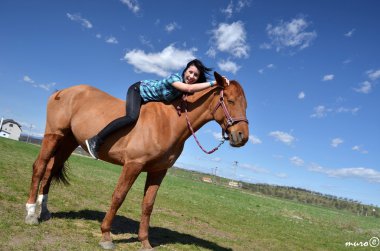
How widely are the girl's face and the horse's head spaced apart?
57 centimetres

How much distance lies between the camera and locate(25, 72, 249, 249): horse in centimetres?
571

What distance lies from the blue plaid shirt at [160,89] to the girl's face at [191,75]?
0.24 m

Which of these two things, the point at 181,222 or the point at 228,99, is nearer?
the point at 228,99

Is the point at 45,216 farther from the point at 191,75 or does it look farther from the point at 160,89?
the point at 191,75

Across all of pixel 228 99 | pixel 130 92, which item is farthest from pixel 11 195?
pixel 228 99

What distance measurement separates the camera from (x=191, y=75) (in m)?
6.19

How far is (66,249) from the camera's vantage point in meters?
5.27

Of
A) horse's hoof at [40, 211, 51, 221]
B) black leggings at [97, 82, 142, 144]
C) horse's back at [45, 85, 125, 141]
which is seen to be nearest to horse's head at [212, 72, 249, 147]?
black leggings at [97, 82, 142, 144]

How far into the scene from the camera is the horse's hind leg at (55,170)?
7.00 meters

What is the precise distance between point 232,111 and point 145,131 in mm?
1543

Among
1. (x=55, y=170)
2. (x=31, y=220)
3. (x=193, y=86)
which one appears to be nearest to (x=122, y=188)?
(x=31, y=220)

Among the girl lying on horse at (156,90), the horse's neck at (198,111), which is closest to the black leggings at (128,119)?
the girl lying on horse at (156,90)

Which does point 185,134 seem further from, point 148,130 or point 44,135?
point 44,135

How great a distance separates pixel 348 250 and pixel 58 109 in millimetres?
10894
